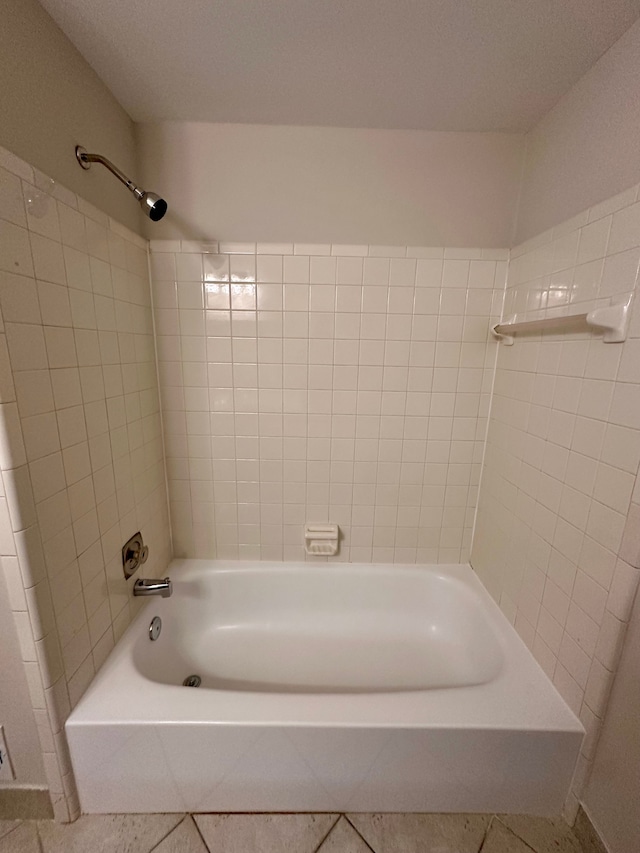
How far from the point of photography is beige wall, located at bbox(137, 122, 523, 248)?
121cm

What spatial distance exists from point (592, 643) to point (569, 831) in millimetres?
573

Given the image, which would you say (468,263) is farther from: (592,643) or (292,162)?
(592,643)

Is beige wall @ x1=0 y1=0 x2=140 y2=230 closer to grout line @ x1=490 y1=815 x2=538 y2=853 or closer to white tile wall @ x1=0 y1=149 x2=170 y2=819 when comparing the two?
white tile wall @ x1=0 y1=149 x2=170 y2=819

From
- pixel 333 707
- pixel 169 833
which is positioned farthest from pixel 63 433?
pixel 169 833

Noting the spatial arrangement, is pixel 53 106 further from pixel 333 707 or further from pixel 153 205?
pixel 333 707

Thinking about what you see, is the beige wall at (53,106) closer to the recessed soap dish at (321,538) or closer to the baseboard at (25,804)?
the recessed soap dish at (321,538)

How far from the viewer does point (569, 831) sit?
932 millimetres

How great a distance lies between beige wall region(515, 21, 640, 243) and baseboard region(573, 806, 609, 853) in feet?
5.44

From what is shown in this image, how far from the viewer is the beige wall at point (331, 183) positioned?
1215 millimetres

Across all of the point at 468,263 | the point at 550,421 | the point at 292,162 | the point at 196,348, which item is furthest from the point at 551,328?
the point at 196,348

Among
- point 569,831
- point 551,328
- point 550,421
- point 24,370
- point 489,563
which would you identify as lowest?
point 569,831

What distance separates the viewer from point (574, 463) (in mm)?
940

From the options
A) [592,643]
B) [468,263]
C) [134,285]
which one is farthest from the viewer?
[468,263]

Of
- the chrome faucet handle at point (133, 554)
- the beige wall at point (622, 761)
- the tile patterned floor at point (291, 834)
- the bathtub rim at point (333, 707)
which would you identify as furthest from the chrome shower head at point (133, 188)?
the tile patterned floor at point (291, 834)
